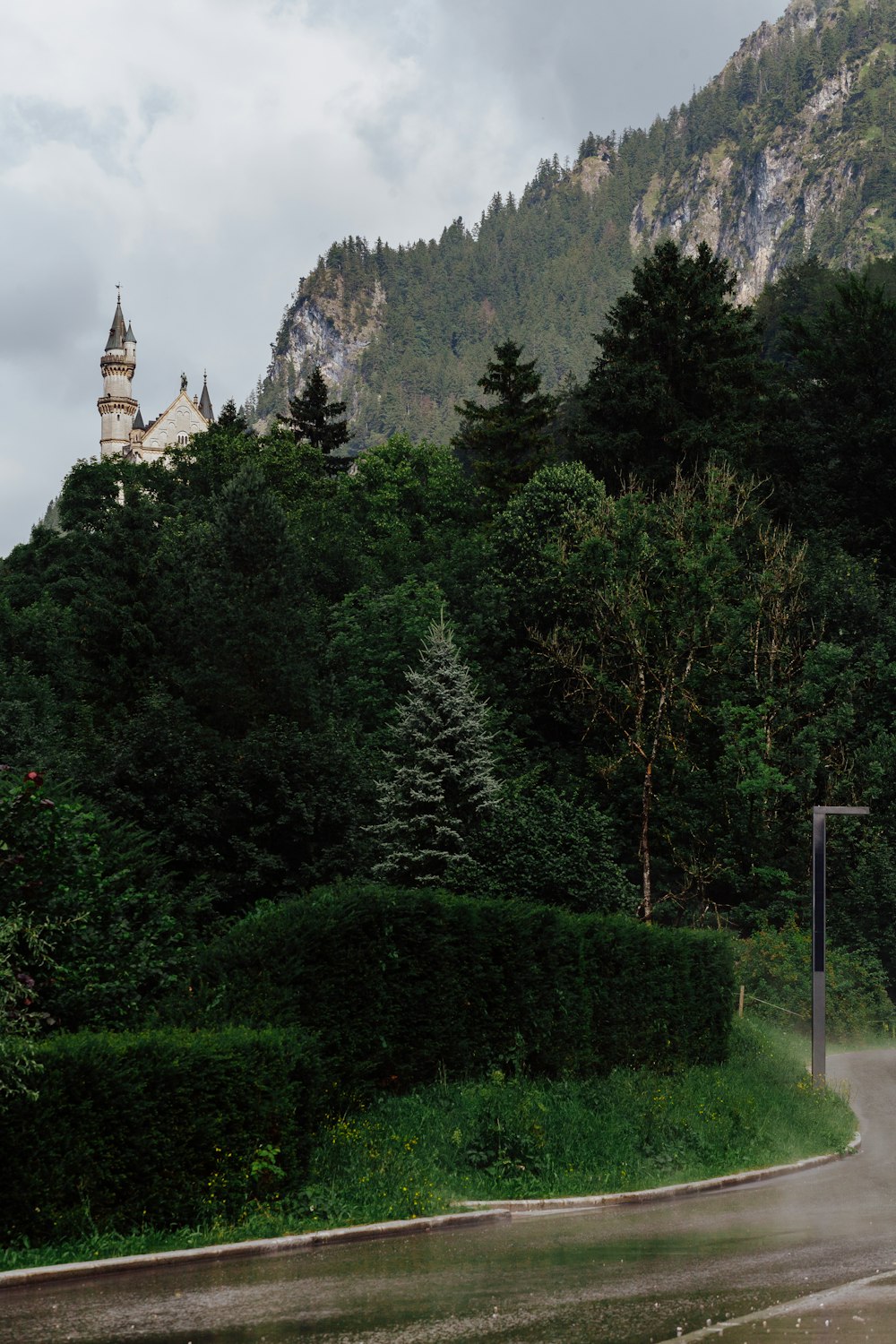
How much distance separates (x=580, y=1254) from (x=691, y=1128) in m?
9.19

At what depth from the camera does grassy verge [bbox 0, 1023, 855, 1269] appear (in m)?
15.6

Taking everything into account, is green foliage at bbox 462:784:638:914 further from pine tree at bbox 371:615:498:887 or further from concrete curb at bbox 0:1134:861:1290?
concrete curb at bbox 0:1134:861:1290

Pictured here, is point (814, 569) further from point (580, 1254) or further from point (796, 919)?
point (580, 1254)

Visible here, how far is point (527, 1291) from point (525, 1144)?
7440mm

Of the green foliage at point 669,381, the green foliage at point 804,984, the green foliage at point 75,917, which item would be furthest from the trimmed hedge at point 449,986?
the green foliage at point 669,381

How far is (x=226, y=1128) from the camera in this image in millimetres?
15586

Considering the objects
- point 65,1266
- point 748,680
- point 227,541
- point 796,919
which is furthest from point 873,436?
point 65,1266

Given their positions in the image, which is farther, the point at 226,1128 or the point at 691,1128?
the point at 691,1128

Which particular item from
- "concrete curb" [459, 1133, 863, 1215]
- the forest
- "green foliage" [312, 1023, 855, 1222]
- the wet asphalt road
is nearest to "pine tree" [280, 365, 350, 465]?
the forest

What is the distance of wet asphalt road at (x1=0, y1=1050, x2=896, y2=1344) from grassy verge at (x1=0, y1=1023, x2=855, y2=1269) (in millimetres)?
877

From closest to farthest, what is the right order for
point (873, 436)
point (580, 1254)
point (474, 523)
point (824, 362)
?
point (580, 1254) < point (873, 436) < point (824, 362) < point (474, 523)

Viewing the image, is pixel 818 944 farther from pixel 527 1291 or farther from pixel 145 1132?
pixel 527 1291

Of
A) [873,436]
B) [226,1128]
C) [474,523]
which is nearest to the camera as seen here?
[226,1128]

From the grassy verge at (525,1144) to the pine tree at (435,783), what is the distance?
14.4m
